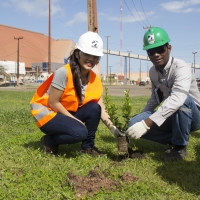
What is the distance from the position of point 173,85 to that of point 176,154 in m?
0.77

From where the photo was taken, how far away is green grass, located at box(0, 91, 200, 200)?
2521mm

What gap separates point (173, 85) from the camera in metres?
3.35

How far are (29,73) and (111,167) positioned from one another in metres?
64.2

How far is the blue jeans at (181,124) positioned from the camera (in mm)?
3367

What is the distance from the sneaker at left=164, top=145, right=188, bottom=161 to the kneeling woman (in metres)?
0.61

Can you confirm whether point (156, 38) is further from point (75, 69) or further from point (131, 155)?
point (131, 155)

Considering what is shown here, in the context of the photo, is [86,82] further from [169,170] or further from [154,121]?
[169,170]

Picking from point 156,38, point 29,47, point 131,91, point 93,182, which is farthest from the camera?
point 29,47

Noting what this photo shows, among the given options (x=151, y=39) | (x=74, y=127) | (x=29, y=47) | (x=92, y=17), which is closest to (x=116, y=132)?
(x=74, y=127)

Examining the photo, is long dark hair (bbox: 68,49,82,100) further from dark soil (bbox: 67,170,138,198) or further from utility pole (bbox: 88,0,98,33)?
utility pole (bbox: 88,0,98,33)

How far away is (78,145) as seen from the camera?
4176 millimetres

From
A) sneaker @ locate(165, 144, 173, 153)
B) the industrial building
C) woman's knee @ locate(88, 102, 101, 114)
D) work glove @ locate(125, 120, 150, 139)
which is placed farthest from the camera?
the industrial building

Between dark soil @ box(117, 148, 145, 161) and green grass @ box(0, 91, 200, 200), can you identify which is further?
dark soil @ box(117, 148, 145, 161)

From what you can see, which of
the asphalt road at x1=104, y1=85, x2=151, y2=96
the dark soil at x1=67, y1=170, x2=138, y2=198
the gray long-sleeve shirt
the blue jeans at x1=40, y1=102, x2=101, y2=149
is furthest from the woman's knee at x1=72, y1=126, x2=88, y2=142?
the asphalt road at x1=104, y1=85, x2=151, y2=96
